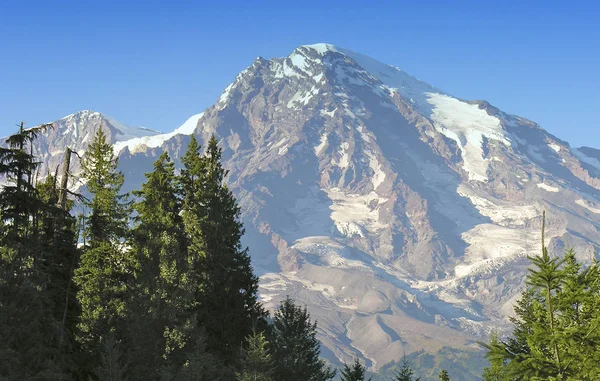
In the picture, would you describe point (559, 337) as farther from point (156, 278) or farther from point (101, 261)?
point (101, 261)

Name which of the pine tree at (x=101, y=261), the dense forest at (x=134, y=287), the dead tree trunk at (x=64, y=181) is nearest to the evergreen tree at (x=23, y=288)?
the dense forest at (x=134, y=287)

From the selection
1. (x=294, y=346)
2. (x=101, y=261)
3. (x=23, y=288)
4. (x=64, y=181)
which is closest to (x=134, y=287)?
(x=101, y=261)

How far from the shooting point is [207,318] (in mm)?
55250

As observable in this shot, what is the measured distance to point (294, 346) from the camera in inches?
2368

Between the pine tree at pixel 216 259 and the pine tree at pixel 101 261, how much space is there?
536 cm

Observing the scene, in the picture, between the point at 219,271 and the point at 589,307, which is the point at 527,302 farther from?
the point at 589,307

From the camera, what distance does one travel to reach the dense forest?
41375 millimetres

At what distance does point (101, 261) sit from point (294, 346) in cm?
1823

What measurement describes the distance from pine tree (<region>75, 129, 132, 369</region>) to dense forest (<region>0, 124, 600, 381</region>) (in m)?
0.09

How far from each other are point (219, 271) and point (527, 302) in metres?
27.9

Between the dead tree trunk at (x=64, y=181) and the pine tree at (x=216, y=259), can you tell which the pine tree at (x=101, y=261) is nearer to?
the dead tree trunk at (x=64, y=181)

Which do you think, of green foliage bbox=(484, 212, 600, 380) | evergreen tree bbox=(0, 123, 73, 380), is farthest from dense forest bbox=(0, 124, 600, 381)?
green foliage bbox=(484, 212, 600, 380)

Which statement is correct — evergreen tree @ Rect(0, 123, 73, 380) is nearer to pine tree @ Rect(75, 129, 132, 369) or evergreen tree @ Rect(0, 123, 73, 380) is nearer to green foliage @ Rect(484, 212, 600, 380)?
pine tree @ Rect(75, 129, 132, 369)

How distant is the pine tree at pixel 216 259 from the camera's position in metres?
54.9
